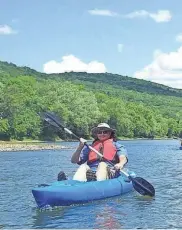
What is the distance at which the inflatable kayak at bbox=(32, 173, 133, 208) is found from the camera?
13.0m

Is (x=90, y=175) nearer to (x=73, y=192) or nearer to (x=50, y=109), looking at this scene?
(x=73, y=192)

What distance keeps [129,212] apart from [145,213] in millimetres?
467

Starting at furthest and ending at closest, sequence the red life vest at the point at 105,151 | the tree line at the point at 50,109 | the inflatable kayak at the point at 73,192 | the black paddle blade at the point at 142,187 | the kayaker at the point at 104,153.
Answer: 1. the tree line at the point at 50,109
2. the black paddle blade at the point at 142,187
3. the red life vest at the point at 105,151
4. the kayaker at the point at 104,153
5. the inflatable kayak at the point at 73,192

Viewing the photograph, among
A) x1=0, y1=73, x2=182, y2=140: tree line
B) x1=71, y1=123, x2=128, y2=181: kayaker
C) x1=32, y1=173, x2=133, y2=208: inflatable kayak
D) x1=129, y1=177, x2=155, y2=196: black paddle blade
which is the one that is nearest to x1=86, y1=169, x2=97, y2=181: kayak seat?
x1=71, y1=123, x2=128, y2=181: kayaker

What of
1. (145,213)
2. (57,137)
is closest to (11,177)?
(145,213)

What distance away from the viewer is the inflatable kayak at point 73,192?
42.7ft

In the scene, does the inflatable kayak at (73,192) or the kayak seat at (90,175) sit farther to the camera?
the kayak seat at (90,175)

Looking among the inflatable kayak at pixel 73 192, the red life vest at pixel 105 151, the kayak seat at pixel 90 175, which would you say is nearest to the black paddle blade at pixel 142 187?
the inflatable kayak at pixel 73 192

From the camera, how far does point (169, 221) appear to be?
12.1 m

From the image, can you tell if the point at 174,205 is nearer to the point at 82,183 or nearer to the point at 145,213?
the point at 145,213

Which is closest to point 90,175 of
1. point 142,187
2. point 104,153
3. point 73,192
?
point 104,153

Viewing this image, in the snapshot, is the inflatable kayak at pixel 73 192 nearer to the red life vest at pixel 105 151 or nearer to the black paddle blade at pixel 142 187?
the black paddle blade at pixel 142 187

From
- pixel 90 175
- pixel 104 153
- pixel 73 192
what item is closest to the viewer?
pixel 73 192

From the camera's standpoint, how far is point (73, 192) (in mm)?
13688
